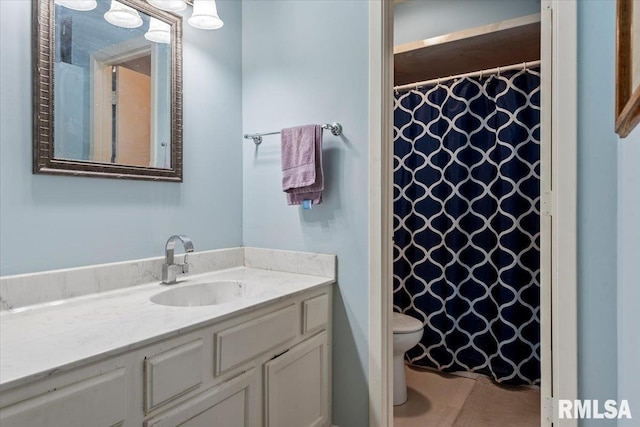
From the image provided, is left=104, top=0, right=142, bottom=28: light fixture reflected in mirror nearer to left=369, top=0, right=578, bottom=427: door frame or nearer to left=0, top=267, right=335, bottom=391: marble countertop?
left=0, top=267, right=335, bottom=391: marble countertop

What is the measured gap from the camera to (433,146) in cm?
269

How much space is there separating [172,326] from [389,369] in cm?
105

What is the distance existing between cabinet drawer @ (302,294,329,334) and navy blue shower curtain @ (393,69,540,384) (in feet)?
3.90

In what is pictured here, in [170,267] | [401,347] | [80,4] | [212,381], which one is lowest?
[401,347]

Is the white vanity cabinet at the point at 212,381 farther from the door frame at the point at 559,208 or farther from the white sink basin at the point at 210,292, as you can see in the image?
the door frame at the point at 559,208

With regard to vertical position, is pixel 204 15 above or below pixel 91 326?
above

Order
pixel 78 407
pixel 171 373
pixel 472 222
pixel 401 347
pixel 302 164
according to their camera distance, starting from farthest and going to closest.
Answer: pixel 472 222 → pixel 401 347 → pixel 302 164 → pixel 171 373 → pixel 78 407

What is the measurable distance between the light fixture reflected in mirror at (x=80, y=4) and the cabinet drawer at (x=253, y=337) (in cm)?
131

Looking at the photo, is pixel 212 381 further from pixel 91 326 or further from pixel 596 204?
pixel 596 204

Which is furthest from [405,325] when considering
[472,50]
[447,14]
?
[447,14]

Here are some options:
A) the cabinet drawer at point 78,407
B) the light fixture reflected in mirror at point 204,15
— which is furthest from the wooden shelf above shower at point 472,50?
the cabinet drawer at point 78,407

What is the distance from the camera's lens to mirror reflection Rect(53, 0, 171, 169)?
143cm

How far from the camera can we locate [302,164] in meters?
1.82

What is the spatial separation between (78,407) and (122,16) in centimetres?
147
